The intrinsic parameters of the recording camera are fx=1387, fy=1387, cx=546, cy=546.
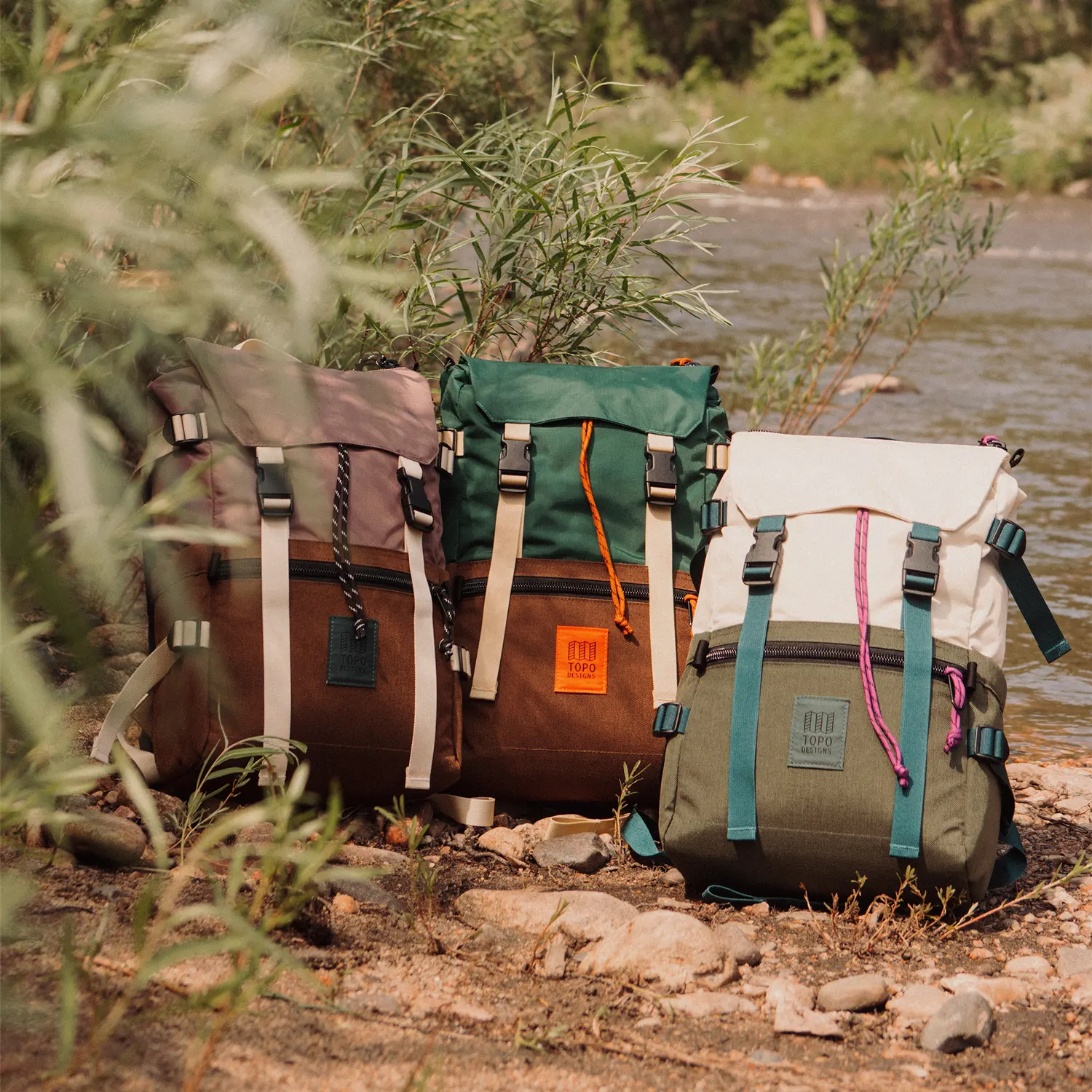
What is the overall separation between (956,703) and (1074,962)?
0.53m

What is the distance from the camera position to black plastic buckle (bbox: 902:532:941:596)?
2828 millimetres

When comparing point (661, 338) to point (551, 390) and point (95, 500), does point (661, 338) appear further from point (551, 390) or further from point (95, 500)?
point (95, 500)

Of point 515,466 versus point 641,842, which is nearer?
point 641,842

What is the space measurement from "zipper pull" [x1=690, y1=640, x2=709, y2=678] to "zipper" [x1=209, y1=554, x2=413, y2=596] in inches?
25.1

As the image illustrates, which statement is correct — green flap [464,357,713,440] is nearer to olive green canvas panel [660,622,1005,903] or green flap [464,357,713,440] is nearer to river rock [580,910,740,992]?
olive green canvas panel [660,622,1005,903]

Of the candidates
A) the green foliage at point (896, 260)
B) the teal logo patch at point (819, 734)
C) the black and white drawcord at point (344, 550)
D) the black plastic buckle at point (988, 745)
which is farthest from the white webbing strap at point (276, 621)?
the green foliage at point (896, 260)

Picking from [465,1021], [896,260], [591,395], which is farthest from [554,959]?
[896,260]

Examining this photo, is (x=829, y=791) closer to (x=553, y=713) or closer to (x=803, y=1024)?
(x=803, y=1024)

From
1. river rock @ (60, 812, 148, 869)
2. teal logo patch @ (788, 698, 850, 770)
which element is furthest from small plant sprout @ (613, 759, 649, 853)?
river rock @ (60, 812, 148, 869)

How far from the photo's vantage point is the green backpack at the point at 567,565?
322cm

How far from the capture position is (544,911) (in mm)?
2662

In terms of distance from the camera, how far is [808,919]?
9.10ft

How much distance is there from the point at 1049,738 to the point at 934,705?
6.33 ft

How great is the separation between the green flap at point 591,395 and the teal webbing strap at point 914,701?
2.29 feet
